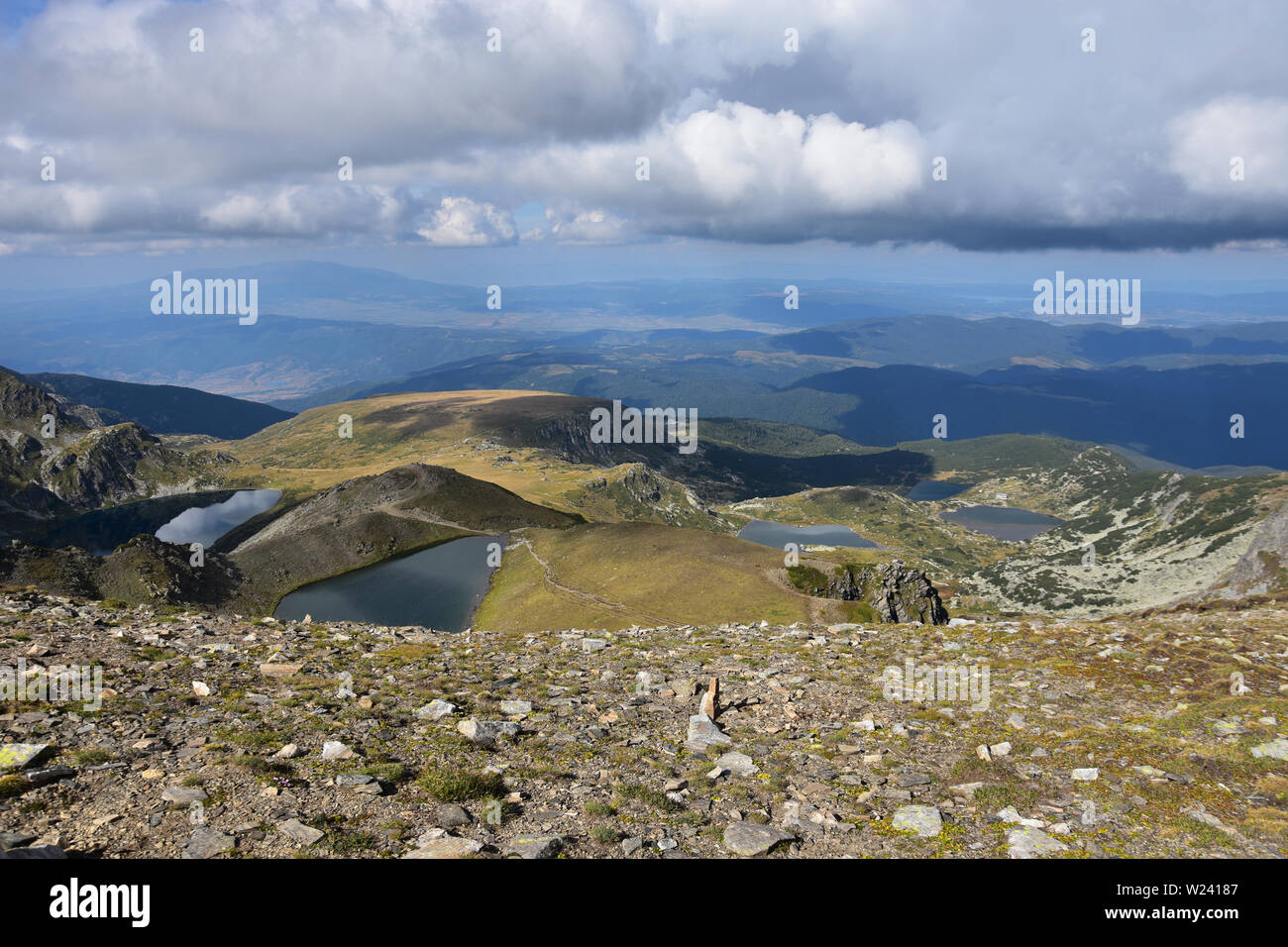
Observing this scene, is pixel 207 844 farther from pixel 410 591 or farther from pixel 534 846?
pixel 410 591

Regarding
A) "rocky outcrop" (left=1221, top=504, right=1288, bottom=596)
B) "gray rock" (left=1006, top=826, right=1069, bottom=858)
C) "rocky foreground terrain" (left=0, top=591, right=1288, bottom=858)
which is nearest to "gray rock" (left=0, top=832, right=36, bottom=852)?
"rocky foreground terrain" (left=0, top=591, right=1288, bottom=858)

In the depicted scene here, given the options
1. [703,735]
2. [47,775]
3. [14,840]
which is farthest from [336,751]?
[703,735]

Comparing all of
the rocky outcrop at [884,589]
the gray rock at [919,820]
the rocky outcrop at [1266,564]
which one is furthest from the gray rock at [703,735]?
the rocky outcrop at [1266,564]

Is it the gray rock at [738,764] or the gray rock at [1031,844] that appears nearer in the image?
the gray rock at [1031,844]

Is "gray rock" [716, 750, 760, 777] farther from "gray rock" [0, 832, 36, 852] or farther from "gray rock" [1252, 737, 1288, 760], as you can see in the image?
"gray rock" [1252, 737, 1288, 760]

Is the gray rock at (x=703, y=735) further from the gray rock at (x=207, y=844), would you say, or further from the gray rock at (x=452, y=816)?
Answer: the gray rock at (x=207, y=844)
